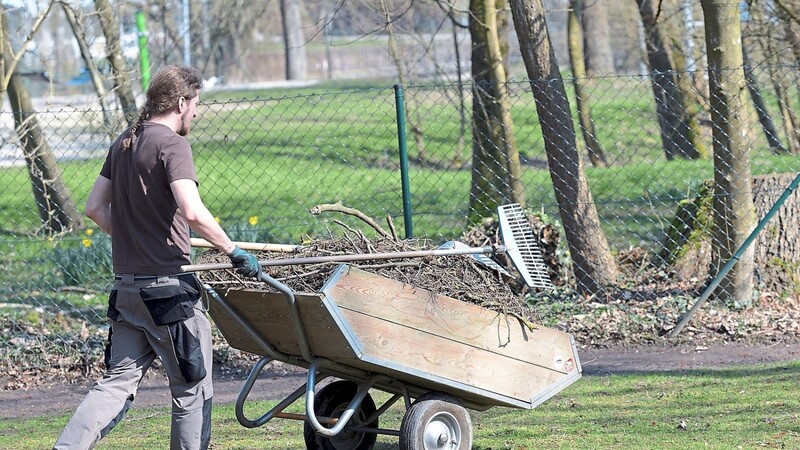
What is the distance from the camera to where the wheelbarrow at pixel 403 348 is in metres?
3.98

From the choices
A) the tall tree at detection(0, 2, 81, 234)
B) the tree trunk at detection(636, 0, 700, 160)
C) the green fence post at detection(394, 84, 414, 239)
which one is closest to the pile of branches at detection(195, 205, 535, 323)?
the green fence post at detection(394, 84, 414, 239)

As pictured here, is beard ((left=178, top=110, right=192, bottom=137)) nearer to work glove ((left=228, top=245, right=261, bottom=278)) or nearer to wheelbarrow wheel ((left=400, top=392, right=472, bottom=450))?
work glove ((left=228, top=245, right=261, bottom=278))

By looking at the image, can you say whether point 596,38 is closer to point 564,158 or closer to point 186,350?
point 564,158

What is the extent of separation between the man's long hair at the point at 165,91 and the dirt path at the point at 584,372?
2609mm

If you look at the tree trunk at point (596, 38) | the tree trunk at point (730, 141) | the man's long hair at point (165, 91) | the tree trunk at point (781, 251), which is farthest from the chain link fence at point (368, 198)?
the tree trunk at point (596, 38)

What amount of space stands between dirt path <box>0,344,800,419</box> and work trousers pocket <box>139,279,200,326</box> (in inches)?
90.9

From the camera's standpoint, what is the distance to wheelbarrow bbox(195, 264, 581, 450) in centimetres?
398

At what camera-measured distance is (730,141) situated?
7.26 meters

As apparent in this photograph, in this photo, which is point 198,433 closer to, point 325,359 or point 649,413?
point 325,359

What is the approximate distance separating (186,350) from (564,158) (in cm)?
436

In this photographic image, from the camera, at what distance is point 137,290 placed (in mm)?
3906

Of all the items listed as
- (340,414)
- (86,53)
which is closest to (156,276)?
(340,414)

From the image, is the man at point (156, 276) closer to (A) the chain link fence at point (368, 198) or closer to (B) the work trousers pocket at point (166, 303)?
(B) the work trousers pocket at point (166, 303)

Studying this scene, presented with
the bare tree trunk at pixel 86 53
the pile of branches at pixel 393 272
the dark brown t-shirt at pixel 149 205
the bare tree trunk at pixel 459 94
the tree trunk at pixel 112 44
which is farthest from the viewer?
the tree trunk at pixel 112 44
